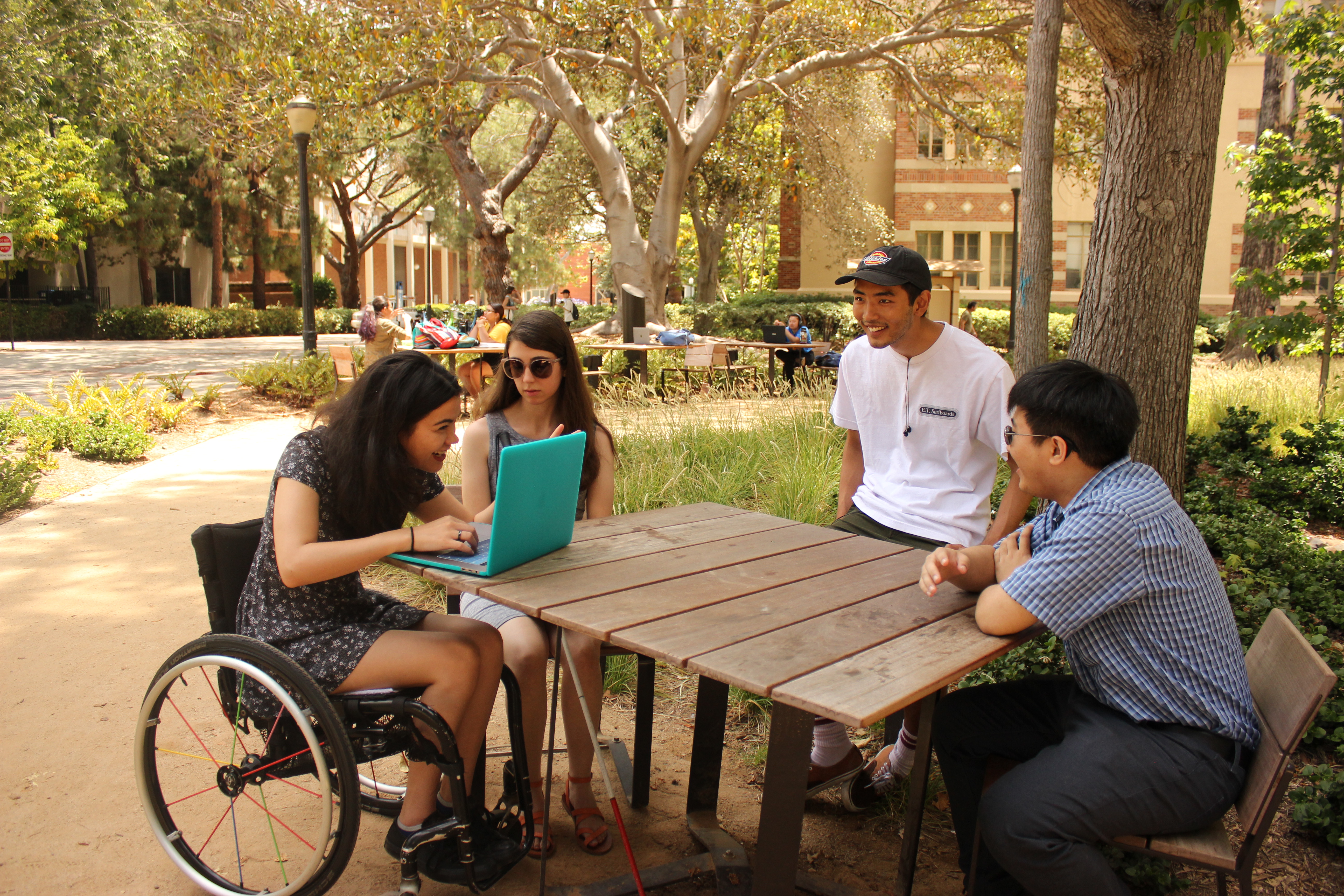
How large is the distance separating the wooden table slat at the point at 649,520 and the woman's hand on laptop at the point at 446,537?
466 millimetres

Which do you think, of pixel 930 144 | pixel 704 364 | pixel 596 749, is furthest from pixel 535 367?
pixel 930 144

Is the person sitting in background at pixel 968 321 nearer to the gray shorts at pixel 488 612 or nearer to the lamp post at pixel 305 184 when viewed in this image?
the lamp post at pixel 305 184

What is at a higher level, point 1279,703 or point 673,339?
point 673,339

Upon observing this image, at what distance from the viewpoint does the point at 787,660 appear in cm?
187

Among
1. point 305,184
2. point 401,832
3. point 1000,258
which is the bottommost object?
point 401,832

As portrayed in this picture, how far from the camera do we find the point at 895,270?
125 inches

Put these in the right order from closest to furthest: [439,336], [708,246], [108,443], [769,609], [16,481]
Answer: [769,609]
[16,481]
[108,443]
[439,336]
[708,246]

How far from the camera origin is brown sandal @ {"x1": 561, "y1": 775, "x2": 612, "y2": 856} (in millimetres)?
2740

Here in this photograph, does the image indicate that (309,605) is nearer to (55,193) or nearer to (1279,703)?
(1279,703)

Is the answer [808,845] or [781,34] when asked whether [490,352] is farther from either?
[808,845]

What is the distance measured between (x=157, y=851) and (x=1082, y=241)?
2984 centimetres

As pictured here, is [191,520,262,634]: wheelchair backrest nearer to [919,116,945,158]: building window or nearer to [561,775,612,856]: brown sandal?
[561,775,612,856]: brown sandal

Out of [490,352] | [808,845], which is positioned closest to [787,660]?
[808,845]

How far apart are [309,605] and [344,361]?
31.5 ft
